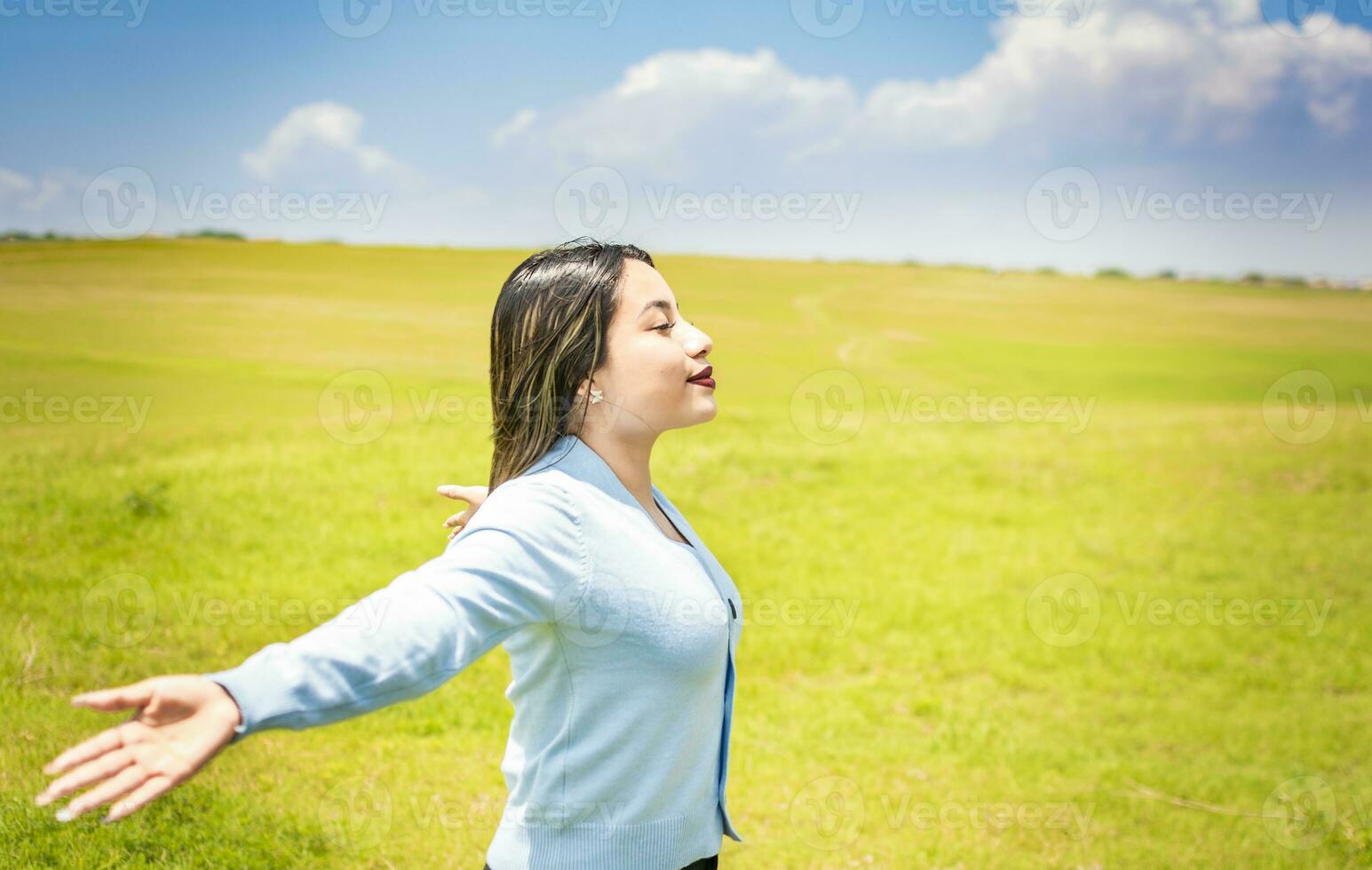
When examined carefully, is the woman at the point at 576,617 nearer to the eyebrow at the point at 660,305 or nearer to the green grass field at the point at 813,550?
the eyebrow at the point at 660,305

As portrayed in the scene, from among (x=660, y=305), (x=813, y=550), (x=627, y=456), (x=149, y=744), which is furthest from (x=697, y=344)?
(x=813, y=550)

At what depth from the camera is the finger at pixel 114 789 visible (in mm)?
→ 1207

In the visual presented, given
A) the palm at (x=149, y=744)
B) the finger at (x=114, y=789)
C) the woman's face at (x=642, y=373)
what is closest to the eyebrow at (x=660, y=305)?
the woman's face at (x=642, y=373)

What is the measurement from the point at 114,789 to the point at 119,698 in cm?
11

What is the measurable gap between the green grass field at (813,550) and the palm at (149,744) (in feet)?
9.33

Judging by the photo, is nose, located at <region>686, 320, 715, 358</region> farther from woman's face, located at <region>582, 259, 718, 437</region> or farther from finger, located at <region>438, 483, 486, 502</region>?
finger, located at <region>438, 483, 486, 502</region>

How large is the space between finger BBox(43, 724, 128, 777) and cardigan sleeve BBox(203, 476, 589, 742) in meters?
0.12

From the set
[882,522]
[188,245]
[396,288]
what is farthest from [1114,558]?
[188,245]

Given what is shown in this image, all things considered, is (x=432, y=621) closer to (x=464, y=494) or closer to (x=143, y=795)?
(x=143, y=795)

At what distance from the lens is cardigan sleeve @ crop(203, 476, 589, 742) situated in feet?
4.43

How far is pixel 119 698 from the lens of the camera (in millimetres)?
1209

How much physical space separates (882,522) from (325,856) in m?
7.49

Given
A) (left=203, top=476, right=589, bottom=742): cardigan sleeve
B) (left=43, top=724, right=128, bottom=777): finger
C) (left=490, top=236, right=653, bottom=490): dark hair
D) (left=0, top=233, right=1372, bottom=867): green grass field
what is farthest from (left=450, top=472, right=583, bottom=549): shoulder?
(left=0, top=233, right=1372, bottom=867): green grass field

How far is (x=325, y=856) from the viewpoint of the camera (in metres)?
4.09
